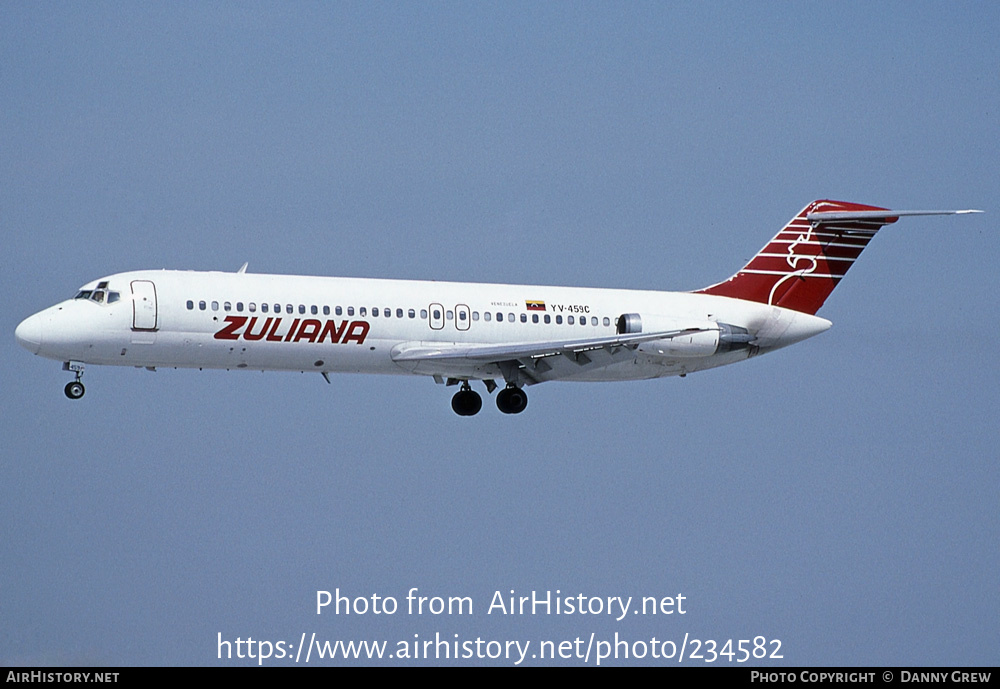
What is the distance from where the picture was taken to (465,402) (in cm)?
5522

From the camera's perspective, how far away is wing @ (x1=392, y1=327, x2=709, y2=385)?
51.8 meters

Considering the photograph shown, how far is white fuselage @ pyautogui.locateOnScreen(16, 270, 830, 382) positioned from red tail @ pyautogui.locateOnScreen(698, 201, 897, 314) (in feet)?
3.61

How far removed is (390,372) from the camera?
5234cm

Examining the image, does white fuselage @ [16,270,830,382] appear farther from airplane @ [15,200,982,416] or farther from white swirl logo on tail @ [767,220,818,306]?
white swirl logo on tail @ [767,220,818,306]

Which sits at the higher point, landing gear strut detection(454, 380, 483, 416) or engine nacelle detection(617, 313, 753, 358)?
engine nacelle detection(617, 313, 753, 358)

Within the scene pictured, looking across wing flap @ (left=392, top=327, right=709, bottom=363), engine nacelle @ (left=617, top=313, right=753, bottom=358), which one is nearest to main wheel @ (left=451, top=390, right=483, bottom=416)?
wing flap @ (left=392, top=327, right=709, bottom=363)

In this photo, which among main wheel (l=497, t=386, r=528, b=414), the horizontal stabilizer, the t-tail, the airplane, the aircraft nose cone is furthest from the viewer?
the t-tail

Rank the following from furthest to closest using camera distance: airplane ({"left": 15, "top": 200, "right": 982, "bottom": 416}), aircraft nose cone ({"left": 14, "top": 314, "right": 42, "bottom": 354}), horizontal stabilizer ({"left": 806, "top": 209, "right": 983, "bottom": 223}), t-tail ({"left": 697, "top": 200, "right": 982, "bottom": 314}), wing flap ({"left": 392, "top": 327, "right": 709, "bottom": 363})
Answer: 1. t-tail ({"left": 697, "top": 200, "right": 982, "bottom": 314})
2. horizontal stabilizer ({"left": 806, "top": 209, "right": 983, "bottom": 223})
3. wing flap ({"left": 392, "top": 327, "right": 709, "bottom": 363})
4. airplane ({"left": 15, "top": 200, "right": 982, "bottom": 416})
5. aircraft nose cone ({"left": 14, "top": 314, "right": 42, "bottom": 354})

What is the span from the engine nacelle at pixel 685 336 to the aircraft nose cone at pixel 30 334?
16061mm

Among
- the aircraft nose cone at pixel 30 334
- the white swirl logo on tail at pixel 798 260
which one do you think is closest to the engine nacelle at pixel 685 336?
the white swirl logo on tail at pixel 798 260

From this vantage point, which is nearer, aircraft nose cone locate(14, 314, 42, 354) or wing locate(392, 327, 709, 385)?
aircraft nose cone locate(14, 314, 42, 354)
